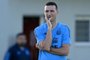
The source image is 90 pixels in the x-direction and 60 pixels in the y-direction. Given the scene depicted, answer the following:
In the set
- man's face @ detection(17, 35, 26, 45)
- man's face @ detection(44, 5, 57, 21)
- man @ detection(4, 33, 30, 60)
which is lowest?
man @ detection(4, 33, 30, 60)

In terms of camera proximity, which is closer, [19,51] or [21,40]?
[19,51]

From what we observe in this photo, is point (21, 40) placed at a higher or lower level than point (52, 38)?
lower

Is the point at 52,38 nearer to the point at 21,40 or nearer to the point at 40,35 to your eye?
the point at 40,35

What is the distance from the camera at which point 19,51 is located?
11.9 m

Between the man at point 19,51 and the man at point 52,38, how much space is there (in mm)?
6196

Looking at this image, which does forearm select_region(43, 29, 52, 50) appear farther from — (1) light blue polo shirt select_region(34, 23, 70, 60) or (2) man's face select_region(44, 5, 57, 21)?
(2) man's face select_region(44, 5, 57, 21)

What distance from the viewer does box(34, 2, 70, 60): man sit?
5500 mm

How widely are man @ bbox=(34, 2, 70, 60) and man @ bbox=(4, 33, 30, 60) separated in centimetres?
620

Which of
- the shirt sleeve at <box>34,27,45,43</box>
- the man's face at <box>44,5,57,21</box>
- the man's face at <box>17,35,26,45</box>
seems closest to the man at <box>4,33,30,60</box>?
the man's face at <box>17,35,26,45</box>

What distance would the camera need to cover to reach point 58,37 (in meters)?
5.58

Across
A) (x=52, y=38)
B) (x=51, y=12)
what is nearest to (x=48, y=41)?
(x=52, y=38)

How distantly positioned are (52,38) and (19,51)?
6.42m

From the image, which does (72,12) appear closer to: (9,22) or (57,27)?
(9,22)

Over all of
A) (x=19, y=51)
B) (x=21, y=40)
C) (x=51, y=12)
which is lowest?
(x=19, y=51)
